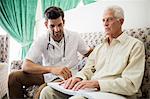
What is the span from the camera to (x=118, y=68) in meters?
1.92

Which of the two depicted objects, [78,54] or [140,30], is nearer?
[140,30]

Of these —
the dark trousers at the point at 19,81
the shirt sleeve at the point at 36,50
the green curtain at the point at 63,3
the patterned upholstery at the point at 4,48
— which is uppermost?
the green curtain at the point at 63,3

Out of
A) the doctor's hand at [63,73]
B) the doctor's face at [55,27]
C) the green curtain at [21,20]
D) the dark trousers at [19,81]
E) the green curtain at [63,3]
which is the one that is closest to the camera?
the doctor's hand at [63,73]

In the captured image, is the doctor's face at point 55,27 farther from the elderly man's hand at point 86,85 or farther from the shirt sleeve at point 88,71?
the elderly man's hand at point 86,85

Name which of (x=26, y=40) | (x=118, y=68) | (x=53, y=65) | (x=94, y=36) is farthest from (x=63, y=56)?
(x=26, y=40)

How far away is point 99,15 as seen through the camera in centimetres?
302

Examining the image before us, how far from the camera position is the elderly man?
5.88 ft

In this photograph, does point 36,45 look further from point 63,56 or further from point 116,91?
point 116,91

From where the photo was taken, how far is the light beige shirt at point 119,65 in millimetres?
1787

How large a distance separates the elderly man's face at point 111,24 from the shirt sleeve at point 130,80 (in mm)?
284

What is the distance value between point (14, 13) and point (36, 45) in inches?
77.4

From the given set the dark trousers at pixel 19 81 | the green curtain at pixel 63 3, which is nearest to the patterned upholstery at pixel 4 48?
the green curtain at pixel 63 3

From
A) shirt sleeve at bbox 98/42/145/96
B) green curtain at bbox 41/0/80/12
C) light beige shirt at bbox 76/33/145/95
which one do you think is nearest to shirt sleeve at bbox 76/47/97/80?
light beige shirt at bbox 76/33/145/95

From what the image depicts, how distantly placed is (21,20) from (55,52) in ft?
6.52
